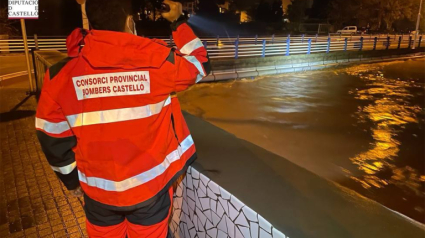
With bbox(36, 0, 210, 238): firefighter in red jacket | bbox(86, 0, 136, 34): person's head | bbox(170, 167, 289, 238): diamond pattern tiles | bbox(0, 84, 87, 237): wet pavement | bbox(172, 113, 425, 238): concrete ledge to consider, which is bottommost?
bbox(0, 84, 87, 237): wet pavement

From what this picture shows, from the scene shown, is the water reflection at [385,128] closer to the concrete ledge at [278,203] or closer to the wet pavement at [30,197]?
the concrete ledge at [278,203]

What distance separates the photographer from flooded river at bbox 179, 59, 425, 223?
17.8 ft

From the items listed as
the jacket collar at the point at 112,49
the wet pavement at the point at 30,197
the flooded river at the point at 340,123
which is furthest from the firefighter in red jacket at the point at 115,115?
the flooded river at the point at 340,123

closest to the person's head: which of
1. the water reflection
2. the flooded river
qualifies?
the flooded river

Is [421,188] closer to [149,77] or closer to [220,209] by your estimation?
[220,209]

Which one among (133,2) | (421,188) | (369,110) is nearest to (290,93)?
(369,110)

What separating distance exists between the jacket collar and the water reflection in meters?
4.85

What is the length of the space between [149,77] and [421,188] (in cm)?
540

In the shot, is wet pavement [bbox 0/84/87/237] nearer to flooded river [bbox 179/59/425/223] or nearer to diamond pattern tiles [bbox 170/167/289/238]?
diamond pattern tiles [bbox 170/167/289/238]

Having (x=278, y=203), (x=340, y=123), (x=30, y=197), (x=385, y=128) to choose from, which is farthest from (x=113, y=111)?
(x=385, y=128)

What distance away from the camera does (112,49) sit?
1.40 meters

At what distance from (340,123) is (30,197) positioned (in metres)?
7.33

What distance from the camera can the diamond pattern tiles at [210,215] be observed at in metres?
1.70

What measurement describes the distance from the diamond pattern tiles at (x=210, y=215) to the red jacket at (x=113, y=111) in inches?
17.3
